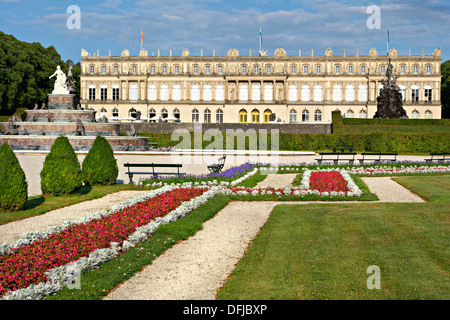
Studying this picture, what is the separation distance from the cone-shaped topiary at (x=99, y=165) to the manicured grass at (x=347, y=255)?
24.2ft

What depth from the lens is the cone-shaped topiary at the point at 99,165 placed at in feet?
54.7

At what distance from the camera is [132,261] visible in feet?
26.0

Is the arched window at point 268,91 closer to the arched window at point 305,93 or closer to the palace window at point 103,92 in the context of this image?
the arched window at point 305,93

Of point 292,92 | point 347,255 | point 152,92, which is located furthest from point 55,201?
point 292,92

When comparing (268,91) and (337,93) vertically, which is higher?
(268,91)

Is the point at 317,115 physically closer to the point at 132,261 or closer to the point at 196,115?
the point at 196,115

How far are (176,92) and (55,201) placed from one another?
71983mm

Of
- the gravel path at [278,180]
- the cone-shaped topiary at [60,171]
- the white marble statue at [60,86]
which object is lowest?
the gravel path at [278,180]

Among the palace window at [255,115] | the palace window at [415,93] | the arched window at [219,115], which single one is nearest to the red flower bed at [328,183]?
the palace window at [255,115]

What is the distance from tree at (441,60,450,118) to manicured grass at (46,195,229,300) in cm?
8179

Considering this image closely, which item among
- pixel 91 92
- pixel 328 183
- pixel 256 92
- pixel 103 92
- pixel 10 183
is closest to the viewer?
pixel 10 183

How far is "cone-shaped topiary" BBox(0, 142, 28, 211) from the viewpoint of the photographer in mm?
12031

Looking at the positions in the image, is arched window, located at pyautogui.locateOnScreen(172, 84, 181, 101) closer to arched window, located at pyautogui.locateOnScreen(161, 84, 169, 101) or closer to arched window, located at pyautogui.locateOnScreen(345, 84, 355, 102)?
arched window, located at pyautogui.locateOnScreen(161, 84, 169, 101)
